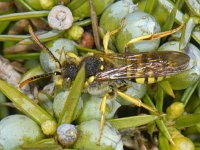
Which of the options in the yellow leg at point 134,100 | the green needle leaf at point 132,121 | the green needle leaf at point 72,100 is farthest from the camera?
the yellow leg at point 134,100

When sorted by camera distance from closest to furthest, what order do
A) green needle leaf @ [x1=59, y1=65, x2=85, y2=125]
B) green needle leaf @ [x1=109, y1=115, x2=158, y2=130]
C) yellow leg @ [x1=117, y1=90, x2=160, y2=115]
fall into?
green needle leaf @ [x1=59, y1=65, x2=85, y2=125] → green needle leaf @ [x1=109, y1=115, x2=158, y2=130] → yellow leg @ [x1=117, y1=90, x2=160, y2=115]

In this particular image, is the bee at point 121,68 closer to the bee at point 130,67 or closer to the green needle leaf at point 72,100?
the bee at point 130,67

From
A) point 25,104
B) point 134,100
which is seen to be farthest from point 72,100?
point 134,100

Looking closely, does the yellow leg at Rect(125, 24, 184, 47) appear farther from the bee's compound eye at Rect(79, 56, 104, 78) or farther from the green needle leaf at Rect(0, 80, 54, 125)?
the green needle leaf at Rect(0, 80, 54, 125)

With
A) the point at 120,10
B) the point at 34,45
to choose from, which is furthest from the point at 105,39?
the point at 34,45

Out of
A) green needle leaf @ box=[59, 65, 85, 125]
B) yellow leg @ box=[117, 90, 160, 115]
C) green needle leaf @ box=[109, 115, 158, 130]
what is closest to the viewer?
green needle leaf @ box=[59, 65, 85, 125]

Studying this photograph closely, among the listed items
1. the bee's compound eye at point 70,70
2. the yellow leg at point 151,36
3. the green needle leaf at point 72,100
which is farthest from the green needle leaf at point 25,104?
the yellow leg at point 151,36

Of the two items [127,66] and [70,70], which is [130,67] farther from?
[70,70]

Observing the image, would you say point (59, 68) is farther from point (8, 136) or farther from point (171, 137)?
point (171, 137)

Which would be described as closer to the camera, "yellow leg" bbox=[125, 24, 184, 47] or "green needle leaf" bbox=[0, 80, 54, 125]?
"green needle leaf" bbox=[0, 80, 54, 125]

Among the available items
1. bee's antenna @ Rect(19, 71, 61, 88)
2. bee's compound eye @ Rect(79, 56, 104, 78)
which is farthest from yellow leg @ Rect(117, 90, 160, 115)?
bee's antenna @ Rect(19, 71, 61, 88)

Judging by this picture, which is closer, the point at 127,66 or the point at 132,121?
the point at 132,121
